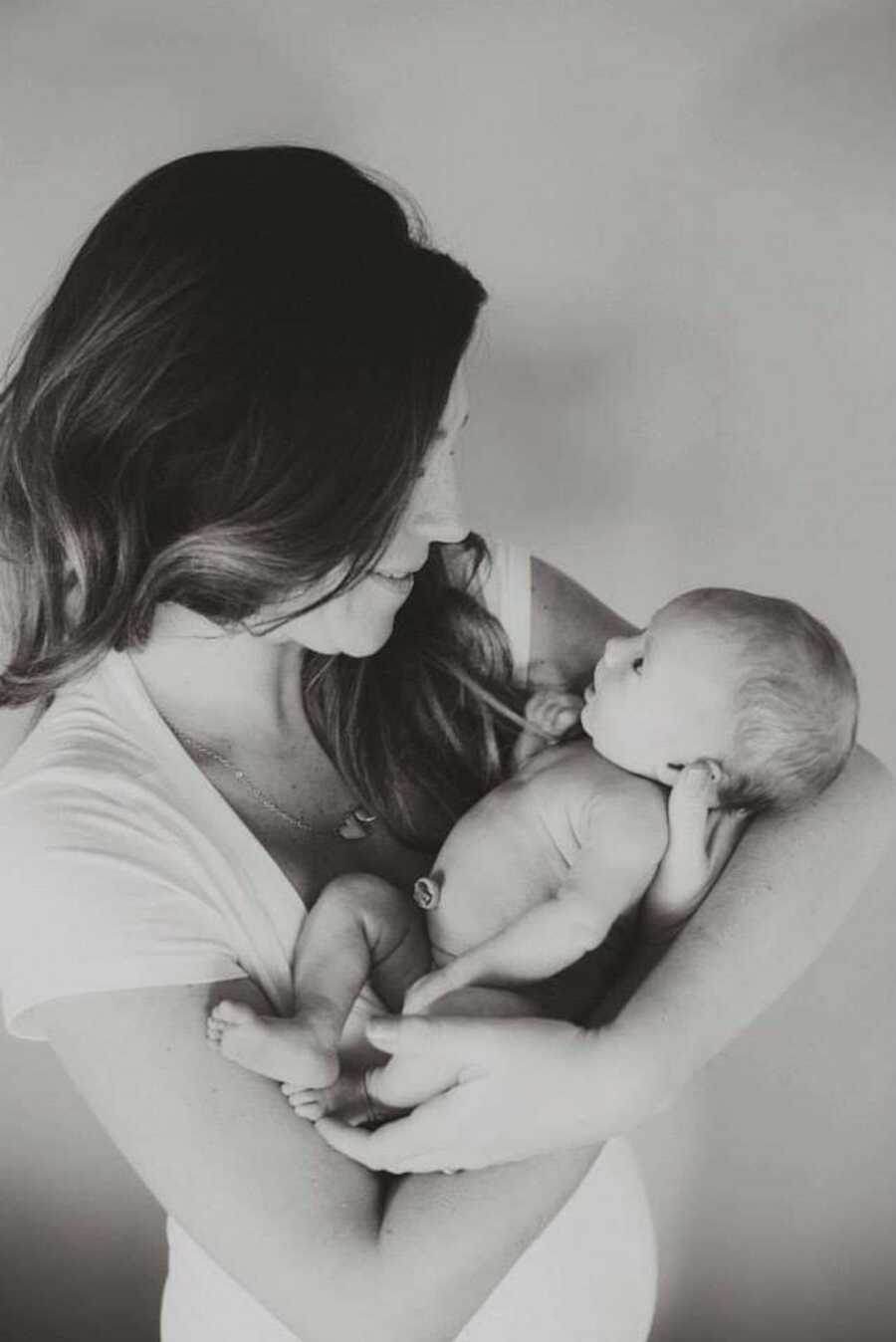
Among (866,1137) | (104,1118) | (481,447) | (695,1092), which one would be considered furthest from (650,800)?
(866,1137)

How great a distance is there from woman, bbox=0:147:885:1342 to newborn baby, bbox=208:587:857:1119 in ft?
0.19

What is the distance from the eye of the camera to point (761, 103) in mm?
1712

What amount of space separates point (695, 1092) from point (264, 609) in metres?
1.09

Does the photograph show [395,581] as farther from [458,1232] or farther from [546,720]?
[458,1232]

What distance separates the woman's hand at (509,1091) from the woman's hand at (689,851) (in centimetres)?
21

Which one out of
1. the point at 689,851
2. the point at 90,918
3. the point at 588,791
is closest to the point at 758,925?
the point at 689,851

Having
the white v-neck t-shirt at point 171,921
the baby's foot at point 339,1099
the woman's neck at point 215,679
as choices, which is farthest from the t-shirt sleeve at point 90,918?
the woman's neck at point 215,679

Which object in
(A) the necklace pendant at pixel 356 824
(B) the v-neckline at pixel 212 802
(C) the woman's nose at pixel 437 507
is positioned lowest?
(A) the necklace pendant at pixel 356 824

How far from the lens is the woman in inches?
43.0

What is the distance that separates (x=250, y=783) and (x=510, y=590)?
351 millimetres

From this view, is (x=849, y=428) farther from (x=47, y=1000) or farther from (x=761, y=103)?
(x=47, y=1000)

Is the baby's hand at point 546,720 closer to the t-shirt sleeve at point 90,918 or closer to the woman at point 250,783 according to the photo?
the woman at point 250,783

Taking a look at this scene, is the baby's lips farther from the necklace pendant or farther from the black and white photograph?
the necklace pendant

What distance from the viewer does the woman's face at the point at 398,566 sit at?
1238 mm
